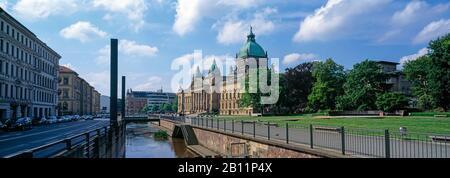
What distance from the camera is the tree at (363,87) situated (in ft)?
237

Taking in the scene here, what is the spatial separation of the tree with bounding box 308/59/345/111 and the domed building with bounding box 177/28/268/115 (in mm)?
33152

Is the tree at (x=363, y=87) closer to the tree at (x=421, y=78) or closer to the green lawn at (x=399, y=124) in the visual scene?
the tree at (x=421, y=78)

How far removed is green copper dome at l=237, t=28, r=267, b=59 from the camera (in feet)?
453

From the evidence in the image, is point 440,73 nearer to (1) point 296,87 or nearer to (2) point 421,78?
(2) point 421,78

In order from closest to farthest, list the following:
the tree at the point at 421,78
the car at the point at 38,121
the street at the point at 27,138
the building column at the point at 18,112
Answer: the street at the point at 27,138 < the car at the point at 38,121 < the tree at the point at 421,78 < the building column at the point at 18,112

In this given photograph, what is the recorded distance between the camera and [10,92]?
58625 mm

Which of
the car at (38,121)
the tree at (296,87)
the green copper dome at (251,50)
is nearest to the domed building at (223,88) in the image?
the green copper dome at (251,50)

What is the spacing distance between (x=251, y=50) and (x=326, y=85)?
61.6 metres

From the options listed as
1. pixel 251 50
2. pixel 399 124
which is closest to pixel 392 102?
pixel 399 124

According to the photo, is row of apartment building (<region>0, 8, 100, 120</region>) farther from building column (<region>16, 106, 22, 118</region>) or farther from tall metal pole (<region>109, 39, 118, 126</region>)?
tall metal pole (<region>109, 39, 118, 126</region>)

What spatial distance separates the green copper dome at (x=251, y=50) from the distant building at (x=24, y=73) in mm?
67196

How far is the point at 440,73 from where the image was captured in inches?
2188
